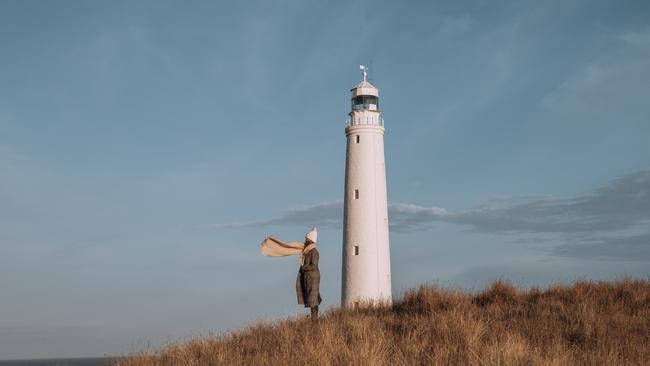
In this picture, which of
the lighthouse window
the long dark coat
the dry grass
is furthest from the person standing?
the lighthouse window

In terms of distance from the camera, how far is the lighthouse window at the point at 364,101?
3247 centimetres

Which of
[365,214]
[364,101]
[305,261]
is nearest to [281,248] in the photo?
[305,261]

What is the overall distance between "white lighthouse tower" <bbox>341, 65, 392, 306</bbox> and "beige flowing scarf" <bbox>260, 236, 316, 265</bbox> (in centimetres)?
1351

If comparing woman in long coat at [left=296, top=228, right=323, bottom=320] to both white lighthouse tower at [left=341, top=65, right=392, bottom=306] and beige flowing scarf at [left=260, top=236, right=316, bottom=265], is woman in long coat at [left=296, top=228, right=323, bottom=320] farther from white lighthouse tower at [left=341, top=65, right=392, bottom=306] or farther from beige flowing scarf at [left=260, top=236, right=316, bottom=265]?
white lighthouse tower at [left=341, top=65, right=392, bottom=306]

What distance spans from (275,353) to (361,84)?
23.9m

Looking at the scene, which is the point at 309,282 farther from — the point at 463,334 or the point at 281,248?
the point at 463,334

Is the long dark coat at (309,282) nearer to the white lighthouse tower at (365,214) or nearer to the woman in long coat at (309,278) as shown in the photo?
the woman in long coat at (309,278)

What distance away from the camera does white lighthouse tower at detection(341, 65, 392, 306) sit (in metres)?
30.0

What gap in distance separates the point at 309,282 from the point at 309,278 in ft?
0.31

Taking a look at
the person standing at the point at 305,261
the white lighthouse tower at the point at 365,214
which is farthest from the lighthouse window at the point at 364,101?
the person standing at the point at 305,261

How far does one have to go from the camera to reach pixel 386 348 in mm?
10711

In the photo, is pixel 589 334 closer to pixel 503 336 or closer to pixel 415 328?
pixel 503 336

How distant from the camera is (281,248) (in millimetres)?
16438

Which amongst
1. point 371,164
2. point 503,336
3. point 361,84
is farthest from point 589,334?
point 361,84
